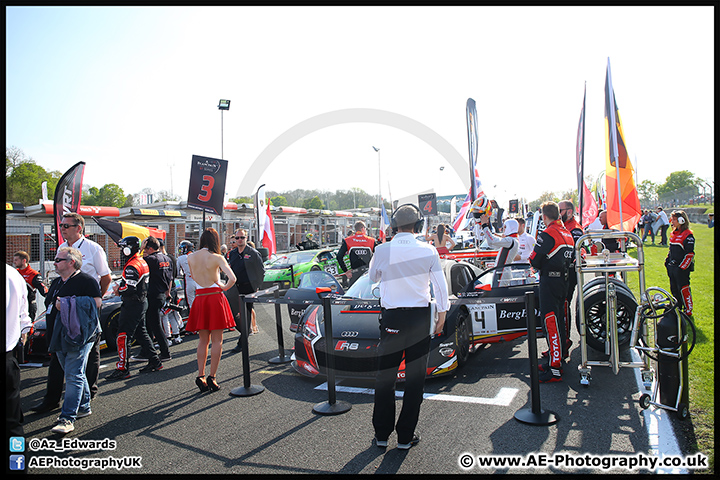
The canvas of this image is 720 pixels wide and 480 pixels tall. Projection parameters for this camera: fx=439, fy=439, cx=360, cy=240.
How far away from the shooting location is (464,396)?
15.1 feet

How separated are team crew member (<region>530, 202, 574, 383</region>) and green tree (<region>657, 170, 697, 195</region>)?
4009 inches

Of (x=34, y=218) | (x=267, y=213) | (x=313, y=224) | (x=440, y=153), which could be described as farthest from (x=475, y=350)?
(x=313, y=224)

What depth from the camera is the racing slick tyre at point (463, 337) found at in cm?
538

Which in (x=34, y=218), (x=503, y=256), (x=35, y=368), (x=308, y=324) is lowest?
(x=35, y=368)

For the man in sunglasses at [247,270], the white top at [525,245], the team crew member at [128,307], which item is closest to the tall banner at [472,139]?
the white top at [525,245]

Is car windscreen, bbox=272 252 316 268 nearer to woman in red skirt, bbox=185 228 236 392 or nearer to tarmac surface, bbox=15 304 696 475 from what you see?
tarmac surface, bbox=15 304 696 475

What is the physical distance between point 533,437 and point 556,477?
56cm

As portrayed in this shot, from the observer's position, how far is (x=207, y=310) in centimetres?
503

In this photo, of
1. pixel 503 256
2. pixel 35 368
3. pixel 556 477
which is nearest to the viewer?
pixel 556 477

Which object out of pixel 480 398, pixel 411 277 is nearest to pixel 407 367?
pixel 411 277

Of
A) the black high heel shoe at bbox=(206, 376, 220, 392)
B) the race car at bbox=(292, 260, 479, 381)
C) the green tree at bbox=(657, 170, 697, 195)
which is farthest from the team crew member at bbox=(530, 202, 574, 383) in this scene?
the green tree at bbox=(657, 170, 697, 195)

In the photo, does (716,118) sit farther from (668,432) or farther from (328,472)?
(328,472)

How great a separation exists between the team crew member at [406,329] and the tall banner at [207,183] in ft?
23.8

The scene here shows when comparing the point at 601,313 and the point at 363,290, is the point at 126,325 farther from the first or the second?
the point at 601,313
